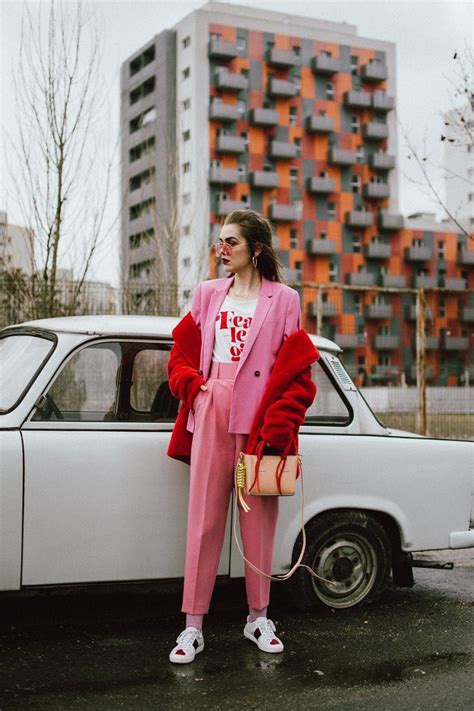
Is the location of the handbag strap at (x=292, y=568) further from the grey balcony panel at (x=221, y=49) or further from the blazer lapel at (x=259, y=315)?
the grey balcony panel at (x=221, y=49)

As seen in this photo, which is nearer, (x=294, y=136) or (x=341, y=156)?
(x=294, y=136)

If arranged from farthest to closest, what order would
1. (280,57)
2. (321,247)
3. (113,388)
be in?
(321,247), (280,57), (113,388)

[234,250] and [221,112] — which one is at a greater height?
[221,112]

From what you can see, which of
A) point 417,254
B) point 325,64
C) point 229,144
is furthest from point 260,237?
point 417,254

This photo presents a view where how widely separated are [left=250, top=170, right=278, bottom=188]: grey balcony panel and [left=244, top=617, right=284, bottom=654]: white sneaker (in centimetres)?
6879

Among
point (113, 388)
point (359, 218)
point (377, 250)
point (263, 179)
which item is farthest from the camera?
point (377, 250)

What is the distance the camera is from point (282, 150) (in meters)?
73.2

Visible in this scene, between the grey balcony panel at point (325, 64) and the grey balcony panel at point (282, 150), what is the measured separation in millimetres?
7734

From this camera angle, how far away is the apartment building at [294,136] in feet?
230

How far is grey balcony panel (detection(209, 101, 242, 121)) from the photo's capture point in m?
69.9

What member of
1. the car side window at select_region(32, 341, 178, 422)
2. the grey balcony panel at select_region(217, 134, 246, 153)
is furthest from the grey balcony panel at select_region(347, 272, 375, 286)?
the car side window at select_region(32, 341, 178, 422)

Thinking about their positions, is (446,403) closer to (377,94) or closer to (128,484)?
(128,484)

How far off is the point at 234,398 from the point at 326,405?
1.02 m

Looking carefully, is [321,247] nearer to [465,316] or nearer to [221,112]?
[221,112]
